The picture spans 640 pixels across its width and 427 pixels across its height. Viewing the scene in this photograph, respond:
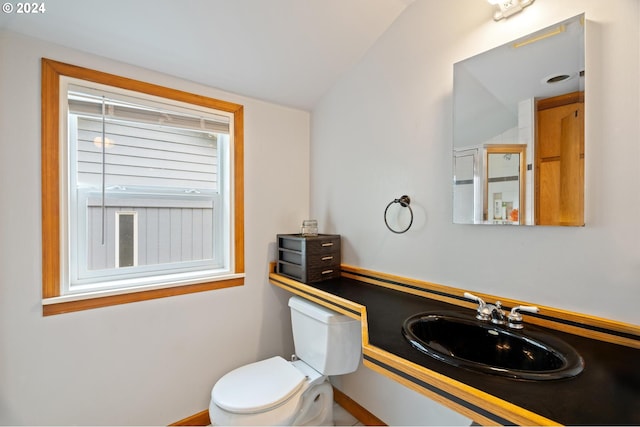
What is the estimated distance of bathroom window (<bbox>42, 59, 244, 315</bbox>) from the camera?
4.46 feet

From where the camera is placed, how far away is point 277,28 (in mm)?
1529

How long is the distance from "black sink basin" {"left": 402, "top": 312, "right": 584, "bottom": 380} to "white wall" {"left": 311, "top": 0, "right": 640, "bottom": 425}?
21cm

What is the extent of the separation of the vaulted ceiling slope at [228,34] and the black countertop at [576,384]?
1.50 metres

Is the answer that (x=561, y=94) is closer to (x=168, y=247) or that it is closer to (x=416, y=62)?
(x=416, y=62)

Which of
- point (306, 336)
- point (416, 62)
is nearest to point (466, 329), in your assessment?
point (306, 336)

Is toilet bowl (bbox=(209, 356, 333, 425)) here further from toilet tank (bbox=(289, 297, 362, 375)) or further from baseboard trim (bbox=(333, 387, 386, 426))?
baseboard trim (bbox=(333, 387, 386, 426))

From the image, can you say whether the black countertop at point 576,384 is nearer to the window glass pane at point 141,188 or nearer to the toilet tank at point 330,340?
the toilet tank at point 330,340

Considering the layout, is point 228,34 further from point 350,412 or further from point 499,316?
point 350,412

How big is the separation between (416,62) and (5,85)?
185 cm

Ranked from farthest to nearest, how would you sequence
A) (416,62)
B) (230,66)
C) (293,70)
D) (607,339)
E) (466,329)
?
(293,70), (230,66), (416,62), (466,329), (607,339)

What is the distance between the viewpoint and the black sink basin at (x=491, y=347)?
2.62 feet

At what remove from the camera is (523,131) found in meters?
1.14

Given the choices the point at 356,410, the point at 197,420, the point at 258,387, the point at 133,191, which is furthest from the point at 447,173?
the point at 197,420

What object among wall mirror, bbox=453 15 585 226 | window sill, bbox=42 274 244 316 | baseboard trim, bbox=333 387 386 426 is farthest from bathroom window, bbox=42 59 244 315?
wall mirror, bbox=453 15 585 226
